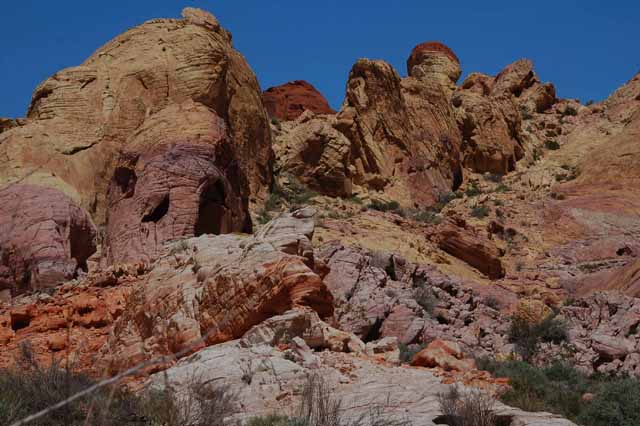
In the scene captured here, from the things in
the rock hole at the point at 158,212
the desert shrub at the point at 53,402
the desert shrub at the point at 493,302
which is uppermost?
the rock hole at the point at 158,212

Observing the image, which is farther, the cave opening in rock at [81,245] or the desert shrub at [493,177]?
the desert shrub at [493,177]

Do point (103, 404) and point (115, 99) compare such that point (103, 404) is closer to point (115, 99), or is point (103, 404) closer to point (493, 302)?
point (493, 302)

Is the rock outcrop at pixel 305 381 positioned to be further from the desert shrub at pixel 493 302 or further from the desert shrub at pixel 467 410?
the desert shrub at pixel 493 302

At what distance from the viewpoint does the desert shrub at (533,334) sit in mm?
18484

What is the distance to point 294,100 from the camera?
61344 millimetres

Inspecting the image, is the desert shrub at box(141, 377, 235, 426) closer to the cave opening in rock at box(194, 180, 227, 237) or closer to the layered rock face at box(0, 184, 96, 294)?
the layered rock face at box(0, 184, 96, 294)

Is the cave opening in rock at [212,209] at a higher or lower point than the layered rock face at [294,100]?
lower

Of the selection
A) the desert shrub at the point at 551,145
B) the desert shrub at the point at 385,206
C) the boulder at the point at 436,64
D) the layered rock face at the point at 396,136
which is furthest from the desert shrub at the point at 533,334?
the boulder at the point at 436,64

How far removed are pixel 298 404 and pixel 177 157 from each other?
13.0 m

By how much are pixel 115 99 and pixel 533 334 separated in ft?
50.1

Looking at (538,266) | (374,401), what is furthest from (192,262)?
(538,266)

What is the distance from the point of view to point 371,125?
1533 inches

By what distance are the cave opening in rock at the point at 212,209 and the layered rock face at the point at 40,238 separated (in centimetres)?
289

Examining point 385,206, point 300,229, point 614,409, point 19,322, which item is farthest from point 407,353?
point 385,206
